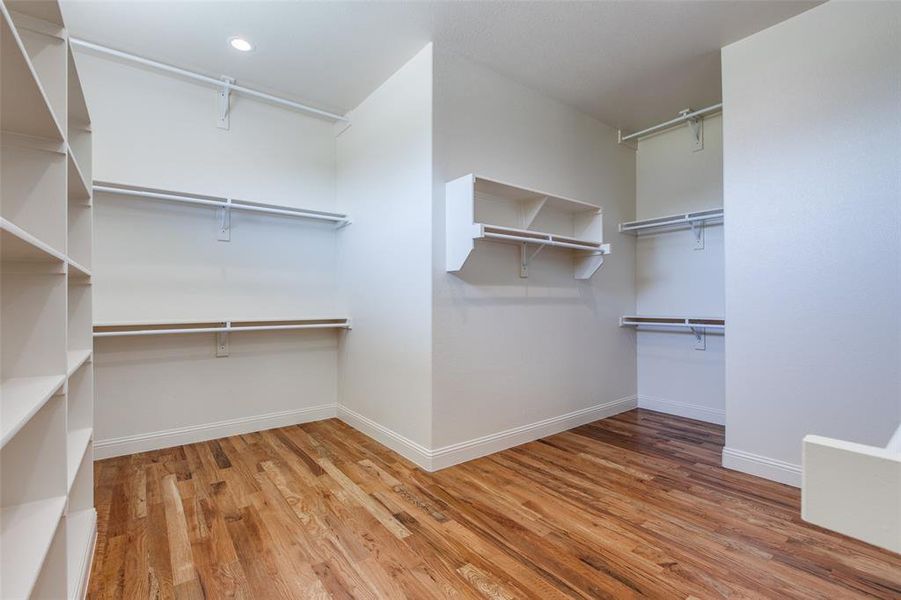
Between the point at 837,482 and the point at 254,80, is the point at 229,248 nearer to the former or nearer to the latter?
the point at 254,80

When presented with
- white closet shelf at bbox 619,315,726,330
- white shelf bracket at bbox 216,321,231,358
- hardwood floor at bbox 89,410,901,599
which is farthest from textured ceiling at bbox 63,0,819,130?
hardwood floor at bbox 89,410,901,599

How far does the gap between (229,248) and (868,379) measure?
4.00m

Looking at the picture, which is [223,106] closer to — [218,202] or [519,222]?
[218,202]

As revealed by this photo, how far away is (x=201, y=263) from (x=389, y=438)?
1.86m

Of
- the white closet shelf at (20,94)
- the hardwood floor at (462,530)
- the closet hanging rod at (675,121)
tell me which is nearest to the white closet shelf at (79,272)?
the white closet shelf at (20,94)

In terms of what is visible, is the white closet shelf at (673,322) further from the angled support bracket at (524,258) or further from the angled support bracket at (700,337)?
the angled support bracket at (524,258)


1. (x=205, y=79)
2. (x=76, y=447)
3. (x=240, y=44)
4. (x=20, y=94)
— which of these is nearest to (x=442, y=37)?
(x=240, y=44)

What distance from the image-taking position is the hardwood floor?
1.56 metres

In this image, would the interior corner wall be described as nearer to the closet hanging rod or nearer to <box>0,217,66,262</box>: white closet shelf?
<box>0,217,66,262</box>: white closet shelf

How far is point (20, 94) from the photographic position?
1.04 m

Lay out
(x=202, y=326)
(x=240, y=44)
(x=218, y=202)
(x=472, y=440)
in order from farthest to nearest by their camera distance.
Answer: (x=202, y=326) → (x=218, y=202) → (x=472, y=440) → (x=240, y=44)

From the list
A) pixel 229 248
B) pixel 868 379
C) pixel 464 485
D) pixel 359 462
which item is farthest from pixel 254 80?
pixel 868 379

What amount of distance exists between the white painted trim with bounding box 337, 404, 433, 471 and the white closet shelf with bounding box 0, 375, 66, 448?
1.85 metres

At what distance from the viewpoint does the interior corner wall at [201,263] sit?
276 centimetres
